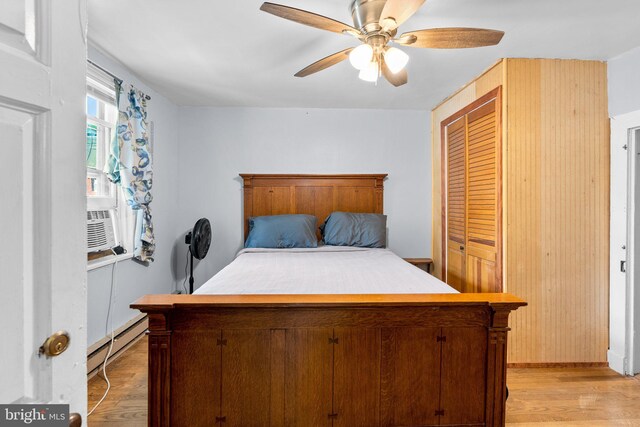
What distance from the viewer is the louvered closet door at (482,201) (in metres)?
2.64

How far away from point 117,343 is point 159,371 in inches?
56.3

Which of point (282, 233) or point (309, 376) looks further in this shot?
point (282, 233)

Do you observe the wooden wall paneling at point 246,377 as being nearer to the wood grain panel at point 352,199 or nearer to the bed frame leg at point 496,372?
the bed frame leg at point 496,372

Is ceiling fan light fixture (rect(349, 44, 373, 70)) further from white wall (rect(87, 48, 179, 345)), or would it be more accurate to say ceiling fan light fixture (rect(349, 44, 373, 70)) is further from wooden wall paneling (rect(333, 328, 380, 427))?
white wall (rect(87, 48, 179, 345))

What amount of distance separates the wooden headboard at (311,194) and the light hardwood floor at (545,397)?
1.87 meters

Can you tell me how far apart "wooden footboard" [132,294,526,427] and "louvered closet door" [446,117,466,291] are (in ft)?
5.53

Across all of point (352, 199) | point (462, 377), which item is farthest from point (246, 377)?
point (352, 199)

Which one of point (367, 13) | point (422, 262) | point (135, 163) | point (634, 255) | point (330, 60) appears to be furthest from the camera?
point (422, 262)

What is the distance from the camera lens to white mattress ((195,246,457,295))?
6.36 feet

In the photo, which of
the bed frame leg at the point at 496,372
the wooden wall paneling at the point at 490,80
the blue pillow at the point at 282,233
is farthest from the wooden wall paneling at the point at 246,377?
the wooden wall paneling at the point at 490,80

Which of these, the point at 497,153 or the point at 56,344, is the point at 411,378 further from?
the point at 497,153

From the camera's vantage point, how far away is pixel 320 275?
7.56 ft

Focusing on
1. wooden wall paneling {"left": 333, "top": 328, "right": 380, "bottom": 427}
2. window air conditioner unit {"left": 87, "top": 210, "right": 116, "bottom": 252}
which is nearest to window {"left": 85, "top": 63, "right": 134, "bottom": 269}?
window air conditioner unit {"left": 87, "top": 210, "right": 116, "bottom": 252}

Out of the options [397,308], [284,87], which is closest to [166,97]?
[284,87]
